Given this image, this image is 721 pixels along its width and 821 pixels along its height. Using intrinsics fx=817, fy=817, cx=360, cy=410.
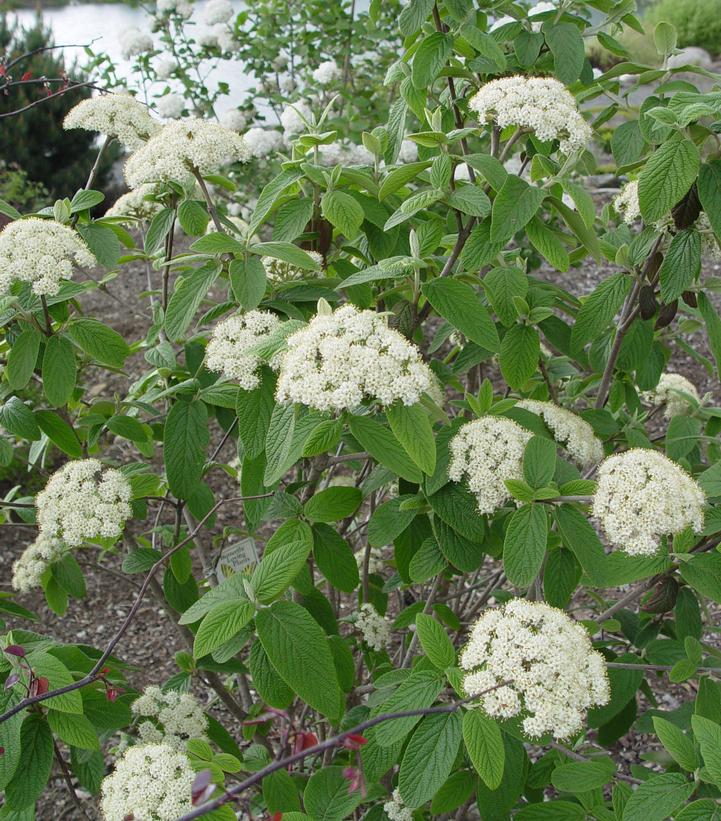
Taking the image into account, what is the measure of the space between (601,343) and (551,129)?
26.7 inches

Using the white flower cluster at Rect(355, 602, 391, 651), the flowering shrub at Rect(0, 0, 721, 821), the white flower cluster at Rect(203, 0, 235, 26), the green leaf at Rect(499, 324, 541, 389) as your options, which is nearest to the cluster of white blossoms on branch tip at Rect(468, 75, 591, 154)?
the flowering shrub at Rect(0, 0, 721, 821)

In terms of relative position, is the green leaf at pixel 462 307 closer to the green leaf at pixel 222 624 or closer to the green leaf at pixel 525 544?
the green leaf at pixel 525 544

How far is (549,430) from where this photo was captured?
1.54 meters

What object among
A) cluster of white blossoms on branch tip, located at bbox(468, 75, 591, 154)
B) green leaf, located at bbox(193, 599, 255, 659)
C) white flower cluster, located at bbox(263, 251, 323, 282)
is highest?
cluster of white blossoms on branch tip, located at bbox(468, 75, 591, 154)

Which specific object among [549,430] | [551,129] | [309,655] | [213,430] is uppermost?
[551,129]

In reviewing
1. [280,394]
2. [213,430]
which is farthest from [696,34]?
[280,394]

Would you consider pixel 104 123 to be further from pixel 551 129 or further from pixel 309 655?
pixel 309 655

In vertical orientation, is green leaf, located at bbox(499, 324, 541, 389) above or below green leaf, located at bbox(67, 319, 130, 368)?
below

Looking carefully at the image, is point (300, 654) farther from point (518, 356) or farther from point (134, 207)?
point (134, 207)

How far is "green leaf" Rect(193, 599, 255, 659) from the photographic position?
1.11 metres

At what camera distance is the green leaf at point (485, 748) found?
1.02 m

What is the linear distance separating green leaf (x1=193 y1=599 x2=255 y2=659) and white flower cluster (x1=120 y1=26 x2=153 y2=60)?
4.00 m

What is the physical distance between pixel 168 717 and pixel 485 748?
0.73m

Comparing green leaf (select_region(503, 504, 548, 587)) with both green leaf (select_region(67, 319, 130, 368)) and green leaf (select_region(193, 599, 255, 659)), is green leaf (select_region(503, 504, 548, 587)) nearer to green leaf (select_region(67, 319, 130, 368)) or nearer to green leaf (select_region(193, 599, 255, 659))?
green leaf (select_region(193, 599, 255, 659))
